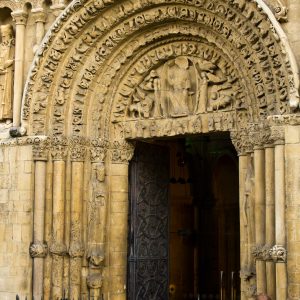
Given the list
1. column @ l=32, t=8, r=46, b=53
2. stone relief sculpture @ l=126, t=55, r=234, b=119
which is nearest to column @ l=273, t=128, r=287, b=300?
stone relief sculpture @ l=126, t=55, r=234, b=119

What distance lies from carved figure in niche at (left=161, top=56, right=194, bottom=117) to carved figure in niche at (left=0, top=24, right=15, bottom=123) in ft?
8.51

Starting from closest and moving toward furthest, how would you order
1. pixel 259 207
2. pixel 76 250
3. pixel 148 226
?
pixel 259 207 → pixel 76 250 → pixel 148 226

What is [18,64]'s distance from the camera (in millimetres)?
13062

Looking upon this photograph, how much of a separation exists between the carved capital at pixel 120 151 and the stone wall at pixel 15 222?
135 cm

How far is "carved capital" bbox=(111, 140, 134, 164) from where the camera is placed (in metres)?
13.0

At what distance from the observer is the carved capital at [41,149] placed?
12.7 metres

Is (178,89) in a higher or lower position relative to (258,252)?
higher

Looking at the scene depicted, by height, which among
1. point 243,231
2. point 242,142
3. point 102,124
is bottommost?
point 243,231

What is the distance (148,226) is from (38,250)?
6.82 ft

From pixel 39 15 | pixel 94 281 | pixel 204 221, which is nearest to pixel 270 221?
pixel 94 281

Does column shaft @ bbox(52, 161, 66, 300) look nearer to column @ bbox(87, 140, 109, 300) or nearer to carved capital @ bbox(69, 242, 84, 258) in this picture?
carved capital @ bbox(69, 242, 84, 258)

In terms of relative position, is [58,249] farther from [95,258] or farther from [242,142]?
[242,142]

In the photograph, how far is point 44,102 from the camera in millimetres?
12797

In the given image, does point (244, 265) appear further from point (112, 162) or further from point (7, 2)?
A: point (7, 2)
